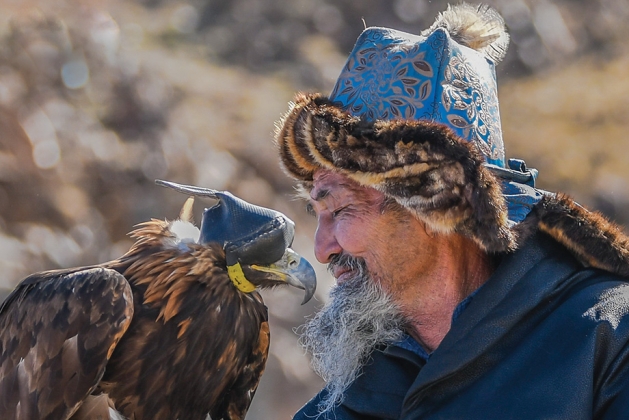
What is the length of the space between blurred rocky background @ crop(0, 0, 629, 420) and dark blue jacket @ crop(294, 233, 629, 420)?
3.70 metres

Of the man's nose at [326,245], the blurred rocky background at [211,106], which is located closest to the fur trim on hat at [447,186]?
the man's nose at [326,245]

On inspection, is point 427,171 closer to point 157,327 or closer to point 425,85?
point 425,85

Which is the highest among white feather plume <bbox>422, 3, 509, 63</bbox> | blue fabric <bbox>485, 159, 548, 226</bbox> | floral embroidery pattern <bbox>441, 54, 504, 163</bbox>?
white feather plume <bbox>422, 3, 509, 63</bbox>

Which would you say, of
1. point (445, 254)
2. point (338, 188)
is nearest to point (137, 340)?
point (338, 188)

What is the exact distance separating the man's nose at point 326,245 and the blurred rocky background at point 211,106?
10.4ft

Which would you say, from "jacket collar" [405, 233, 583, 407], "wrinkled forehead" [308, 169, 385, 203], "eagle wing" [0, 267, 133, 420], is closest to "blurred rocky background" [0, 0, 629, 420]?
"eagle wing" [0, 267, 133, 420]

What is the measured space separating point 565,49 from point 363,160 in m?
12.9

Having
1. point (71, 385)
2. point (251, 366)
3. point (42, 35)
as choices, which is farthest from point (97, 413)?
point (42, 35)

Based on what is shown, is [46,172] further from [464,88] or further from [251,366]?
[464,88]

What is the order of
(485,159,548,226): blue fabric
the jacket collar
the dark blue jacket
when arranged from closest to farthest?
the dark blue jacket < the jacket collar < (485,159,548,226): blue fabric

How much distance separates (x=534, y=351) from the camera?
2.47 meters

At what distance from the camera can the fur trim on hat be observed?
2568 millimetres

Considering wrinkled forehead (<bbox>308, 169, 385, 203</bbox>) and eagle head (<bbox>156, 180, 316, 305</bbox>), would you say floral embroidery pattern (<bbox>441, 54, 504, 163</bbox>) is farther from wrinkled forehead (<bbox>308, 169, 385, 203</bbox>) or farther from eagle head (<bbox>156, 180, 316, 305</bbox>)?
eagle head (<bbox>156, 180, 316, 305</bbox>)

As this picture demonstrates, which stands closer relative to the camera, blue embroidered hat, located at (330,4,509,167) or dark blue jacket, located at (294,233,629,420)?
dark blue jacket, located at (294,233,629,420)
